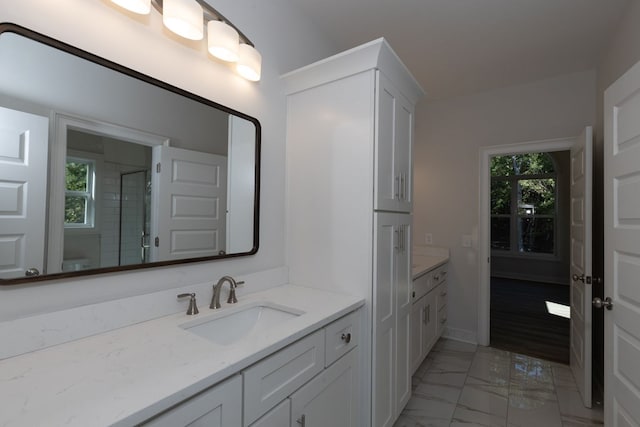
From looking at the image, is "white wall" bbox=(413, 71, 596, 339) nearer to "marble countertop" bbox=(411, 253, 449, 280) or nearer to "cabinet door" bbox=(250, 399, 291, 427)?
"marble countertop" bbox=(411, 253, 449, 280)

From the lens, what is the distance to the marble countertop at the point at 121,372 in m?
0.64

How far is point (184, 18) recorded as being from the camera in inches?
47.6

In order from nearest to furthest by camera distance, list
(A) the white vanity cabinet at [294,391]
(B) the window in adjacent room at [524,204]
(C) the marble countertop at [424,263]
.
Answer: (A) the white vanity cabinet at [294,391] → (C) the marble countertop at [424,263] → (B) the window in adjacent room at [524,204]

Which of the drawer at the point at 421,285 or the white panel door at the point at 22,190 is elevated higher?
the white panel door at the point at 22,190

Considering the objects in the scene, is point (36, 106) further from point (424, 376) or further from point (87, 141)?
point (424, 376)

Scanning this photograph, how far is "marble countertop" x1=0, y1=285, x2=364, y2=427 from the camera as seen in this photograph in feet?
2.11

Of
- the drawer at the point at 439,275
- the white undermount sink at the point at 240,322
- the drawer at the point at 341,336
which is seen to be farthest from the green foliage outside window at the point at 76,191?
the drawer at the point at 439,275

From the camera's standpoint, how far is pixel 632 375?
1.25 metres

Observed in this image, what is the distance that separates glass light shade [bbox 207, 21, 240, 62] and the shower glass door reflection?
64 cm

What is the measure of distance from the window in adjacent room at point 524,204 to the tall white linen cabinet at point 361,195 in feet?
18.5

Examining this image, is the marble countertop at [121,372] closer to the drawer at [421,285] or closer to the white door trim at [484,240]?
the drawer at [421,285]

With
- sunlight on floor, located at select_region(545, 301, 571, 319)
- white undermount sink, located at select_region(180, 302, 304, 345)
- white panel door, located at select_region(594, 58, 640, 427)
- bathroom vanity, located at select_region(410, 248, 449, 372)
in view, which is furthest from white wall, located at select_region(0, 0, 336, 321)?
sunlight on floor, located at select_region(545, 301, 571, 319)

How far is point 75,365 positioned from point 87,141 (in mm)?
724

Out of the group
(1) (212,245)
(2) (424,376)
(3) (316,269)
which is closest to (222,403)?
(1) (212,245)
